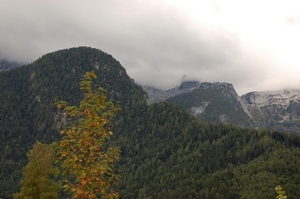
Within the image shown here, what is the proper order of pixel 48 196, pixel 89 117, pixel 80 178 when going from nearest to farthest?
pixel 80 178 < pixel 89 117 < pixel 48 196

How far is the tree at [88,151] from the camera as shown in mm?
A: 25172

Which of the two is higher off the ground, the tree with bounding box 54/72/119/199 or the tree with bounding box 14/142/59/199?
the tree with bounding box 54/72/119/199

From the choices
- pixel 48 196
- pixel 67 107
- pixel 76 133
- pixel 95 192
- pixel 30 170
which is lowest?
pixel 48 196

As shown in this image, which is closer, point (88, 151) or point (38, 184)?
point (88, 151)

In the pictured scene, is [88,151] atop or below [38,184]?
atop

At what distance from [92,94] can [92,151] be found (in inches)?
189

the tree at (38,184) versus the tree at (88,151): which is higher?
the tree at (88,151)

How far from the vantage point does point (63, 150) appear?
26.9 m

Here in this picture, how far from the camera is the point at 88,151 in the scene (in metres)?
26.2

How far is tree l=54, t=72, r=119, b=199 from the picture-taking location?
82.6ft

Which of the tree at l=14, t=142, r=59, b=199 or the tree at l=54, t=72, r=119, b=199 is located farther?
the tree at l=14, t=142, r=59, b=199

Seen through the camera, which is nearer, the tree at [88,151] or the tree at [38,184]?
the tree at [88,151]

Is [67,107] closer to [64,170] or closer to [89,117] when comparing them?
[89,117]

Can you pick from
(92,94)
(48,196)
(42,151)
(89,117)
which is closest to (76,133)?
(89,117)
